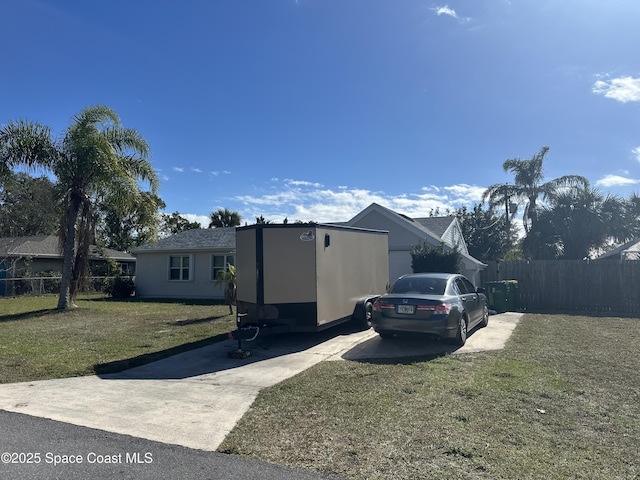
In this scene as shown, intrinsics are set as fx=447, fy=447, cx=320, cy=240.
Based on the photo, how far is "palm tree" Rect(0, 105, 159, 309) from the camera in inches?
607

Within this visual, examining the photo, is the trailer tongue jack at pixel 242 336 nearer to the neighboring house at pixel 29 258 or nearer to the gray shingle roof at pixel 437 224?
the gray shingle roof at pixel 437 224

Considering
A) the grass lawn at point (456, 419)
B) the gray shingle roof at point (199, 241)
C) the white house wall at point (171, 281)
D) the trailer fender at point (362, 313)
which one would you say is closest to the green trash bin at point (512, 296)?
the trailer fender at point (362, 313)

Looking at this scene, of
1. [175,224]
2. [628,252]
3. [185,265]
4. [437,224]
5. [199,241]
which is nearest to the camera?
[628,252]

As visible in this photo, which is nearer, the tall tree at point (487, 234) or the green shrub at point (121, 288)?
the green shrub at point (121, 288)

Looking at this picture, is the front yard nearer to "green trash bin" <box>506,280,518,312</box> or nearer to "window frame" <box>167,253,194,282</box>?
"green trash bin" <box>506,280,518,312</box>

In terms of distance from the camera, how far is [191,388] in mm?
6438

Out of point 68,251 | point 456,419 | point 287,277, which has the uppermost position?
point 68,251

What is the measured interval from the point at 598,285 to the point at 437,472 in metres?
15.8

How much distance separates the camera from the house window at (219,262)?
74.2ft

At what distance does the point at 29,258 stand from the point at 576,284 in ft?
94.4

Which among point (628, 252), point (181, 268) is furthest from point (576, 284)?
point (181, 268)

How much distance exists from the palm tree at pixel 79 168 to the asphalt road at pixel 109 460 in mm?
12461

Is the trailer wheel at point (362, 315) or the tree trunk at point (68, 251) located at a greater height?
the tree trunk at point (68, 251)

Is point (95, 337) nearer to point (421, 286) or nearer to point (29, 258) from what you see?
point (421, 286)
